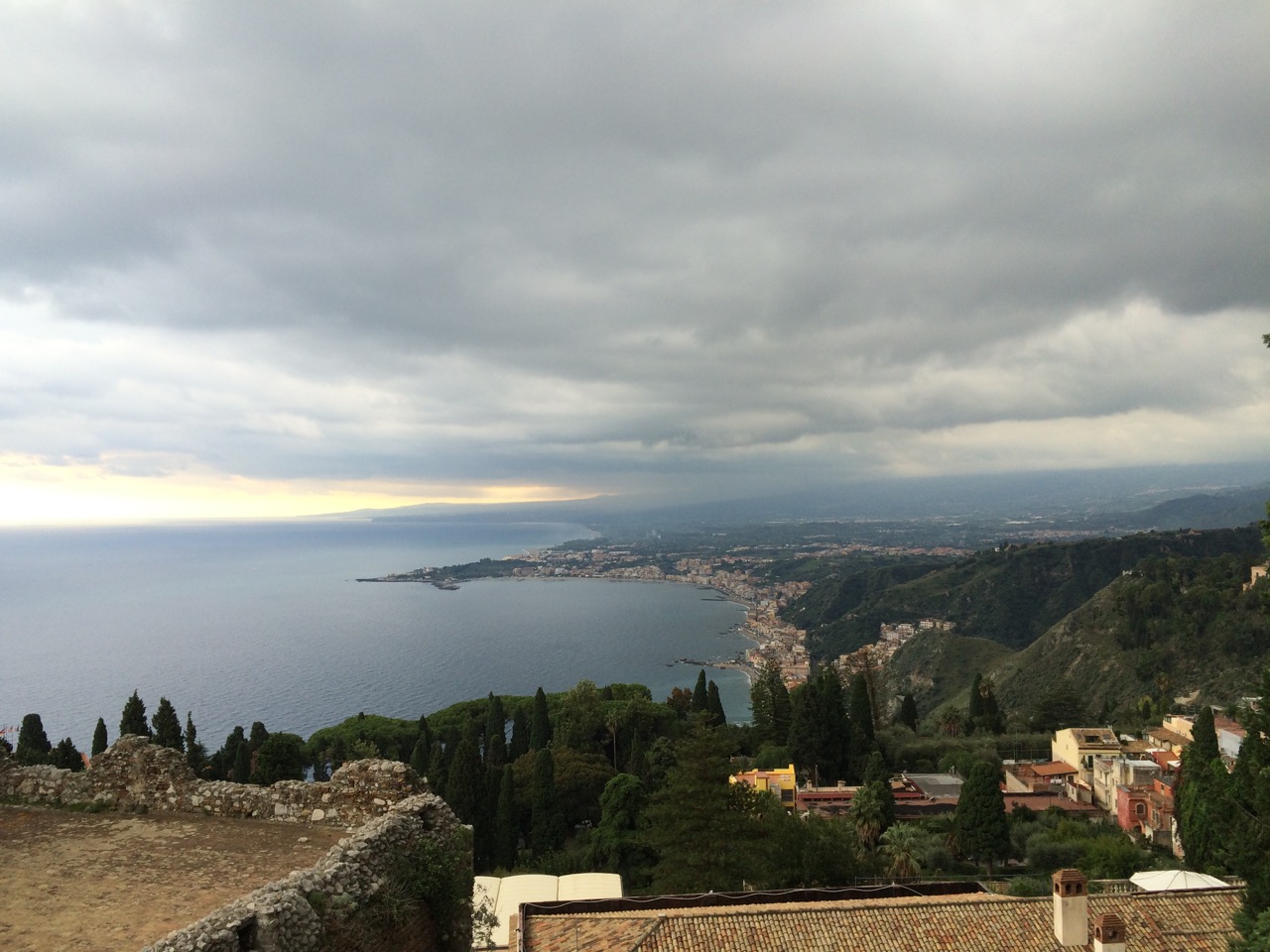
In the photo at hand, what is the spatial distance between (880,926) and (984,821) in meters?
16.5

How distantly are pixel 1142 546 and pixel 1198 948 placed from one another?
125096 millimetres

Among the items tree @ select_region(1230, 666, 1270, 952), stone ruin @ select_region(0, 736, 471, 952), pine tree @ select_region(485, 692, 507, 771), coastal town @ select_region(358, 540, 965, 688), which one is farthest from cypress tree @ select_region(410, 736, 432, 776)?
tree @ select_region(1230, 666, 1270, 952)

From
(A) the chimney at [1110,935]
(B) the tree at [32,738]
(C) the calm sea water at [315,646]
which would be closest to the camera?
(A) the chimney at [1110,935]

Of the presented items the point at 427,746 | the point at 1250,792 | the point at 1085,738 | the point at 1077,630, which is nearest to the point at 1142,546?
the point at 1077,630

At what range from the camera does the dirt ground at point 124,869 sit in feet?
13.9

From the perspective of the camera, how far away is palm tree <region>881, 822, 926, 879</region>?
21175mm

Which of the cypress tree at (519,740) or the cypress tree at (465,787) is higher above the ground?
the cypress tree at (465,787)

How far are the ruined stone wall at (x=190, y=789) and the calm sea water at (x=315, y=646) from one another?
183 ft

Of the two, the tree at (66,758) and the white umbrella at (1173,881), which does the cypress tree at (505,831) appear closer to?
the tree at (66,758)

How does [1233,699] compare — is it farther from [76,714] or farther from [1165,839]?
[76,714]

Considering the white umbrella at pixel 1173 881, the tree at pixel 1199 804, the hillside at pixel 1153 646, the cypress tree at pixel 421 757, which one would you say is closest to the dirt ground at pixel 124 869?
the white umbrella at pixel 1173 881

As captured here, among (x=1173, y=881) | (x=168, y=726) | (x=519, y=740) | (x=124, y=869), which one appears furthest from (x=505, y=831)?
(x=124, y=869)

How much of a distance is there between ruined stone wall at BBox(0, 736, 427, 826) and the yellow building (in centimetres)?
2805

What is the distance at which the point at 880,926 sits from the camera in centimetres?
1073
